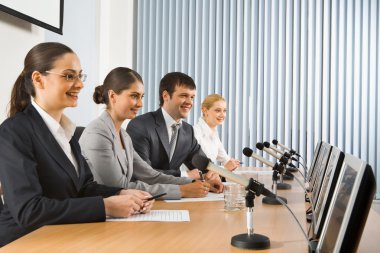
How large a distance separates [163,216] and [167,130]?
1.52 meters

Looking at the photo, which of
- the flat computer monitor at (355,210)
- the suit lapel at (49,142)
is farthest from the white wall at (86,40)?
the flat computer monitor at (355,210)

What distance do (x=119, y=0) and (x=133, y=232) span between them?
4279 mm

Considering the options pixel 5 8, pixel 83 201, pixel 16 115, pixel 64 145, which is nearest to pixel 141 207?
pixel 83 201

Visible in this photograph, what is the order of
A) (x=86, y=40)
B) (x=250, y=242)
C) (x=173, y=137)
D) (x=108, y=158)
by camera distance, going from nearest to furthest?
(x=250, y=242) → (x=108, y=158) → (x=173, y=137) → (x=86, y=40)

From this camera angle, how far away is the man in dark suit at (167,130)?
3084 millimetres

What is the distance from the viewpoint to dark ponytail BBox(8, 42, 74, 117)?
1.81 metres

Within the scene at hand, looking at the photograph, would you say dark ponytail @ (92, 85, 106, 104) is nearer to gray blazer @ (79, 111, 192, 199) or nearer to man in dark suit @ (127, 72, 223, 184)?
gray blazer @ (79, 111, 192, 199)

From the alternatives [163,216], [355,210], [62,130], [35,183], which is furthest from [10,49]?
[355,210]

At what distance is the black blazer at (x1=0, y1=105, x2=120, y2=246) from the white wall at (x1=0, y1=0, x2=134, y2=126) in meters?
1.41

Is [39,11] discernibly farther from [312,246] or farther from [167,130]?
[312,246]

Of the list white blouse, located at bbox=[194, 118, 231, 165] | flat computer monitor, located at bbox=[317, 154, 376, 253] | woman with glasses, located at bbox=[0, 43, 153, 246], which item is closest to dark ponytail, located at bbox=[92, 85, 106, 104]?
woman with glasses, located at bbox=[0, 43, 153, 246]

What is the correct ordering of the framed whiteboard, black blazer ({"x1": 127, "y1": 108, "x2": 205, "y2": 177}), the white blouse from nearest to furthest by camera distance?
the framed whiteboard < black blazer ({"x1": 127, "y1": 108, "x2": 205, "y2": 177}) < the white blouse

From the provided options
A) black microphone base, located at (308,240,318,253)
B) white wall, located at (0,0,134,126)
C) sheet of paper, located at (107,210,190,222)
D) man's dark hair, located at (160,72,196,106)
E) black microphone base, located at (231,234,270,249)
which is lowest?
black microphone base, located at (308,240,318,253)

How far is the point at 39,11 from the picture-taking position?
10.8ft
